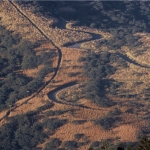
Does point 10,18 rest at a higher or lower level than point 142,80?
higher

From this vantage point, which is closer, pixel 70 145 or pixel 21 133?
pixel 70 145

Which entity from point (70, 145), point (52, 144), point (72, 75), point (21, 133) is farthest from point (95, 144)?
point (72, 75)

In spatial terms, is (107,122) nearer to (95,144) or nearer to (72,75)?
(95,144)

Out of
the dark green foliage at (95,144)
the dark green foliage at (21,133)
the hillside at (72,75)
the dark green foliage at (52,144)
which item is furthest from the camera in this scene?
the hillside at (72,75)

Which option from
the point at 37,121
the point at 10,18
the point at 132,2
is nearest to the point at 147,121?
the point at 37,121

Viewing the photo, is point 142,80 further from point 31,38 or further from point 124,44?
point 31,38

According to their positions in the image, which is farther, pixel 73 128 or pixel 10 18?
pixel 10 18

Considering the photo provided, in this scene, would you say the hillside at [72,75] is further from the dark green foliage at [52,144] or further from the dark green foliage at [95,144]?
the dark green foliage at [52,144]

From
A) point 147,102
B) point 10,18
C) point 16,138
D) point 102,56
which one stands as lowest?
point 16,138

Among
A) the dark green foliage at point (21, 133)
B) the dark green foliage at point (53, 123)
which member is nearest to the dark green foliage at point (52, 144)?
the dark green foliage at point (21, 133)
